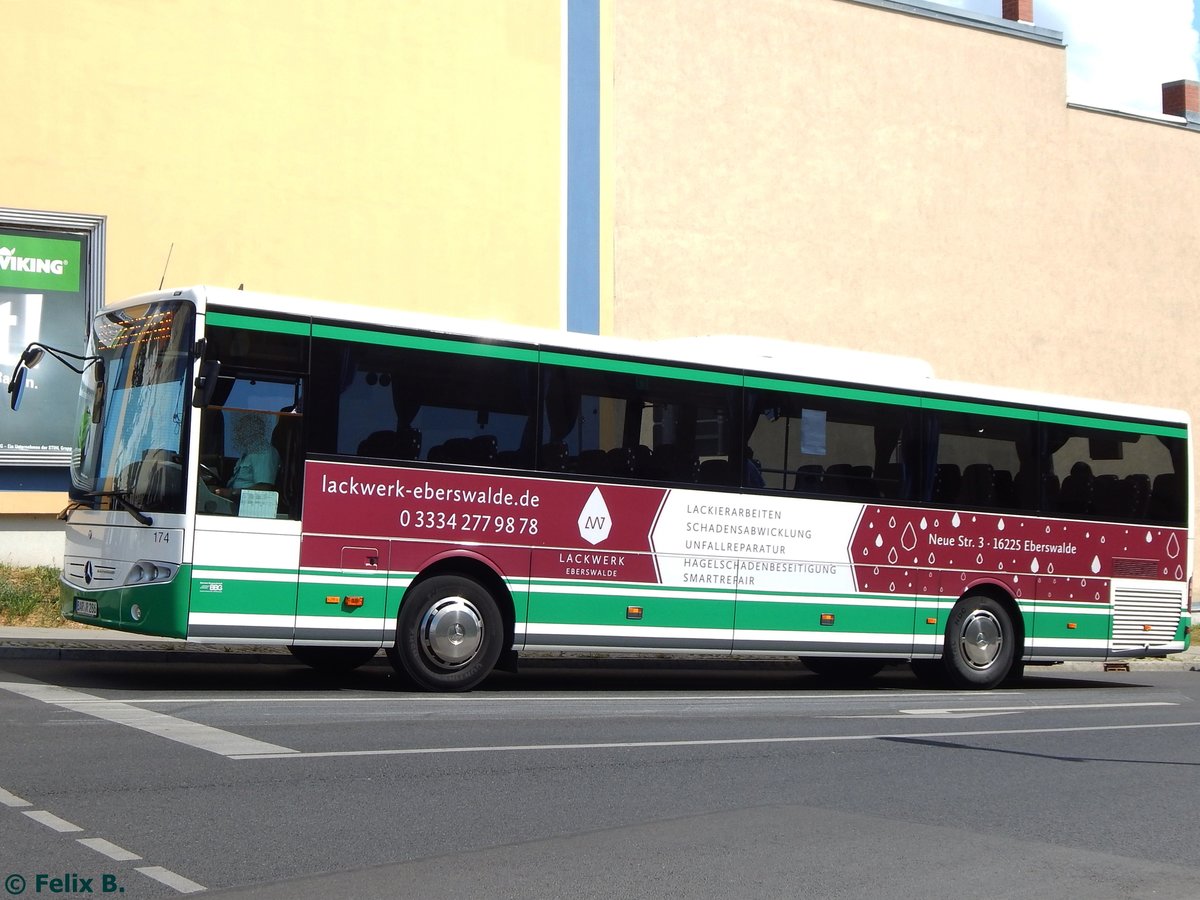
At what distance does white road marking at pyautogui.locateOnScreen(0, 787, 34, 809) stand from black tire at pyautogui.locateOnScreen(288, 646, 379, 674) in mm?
6796

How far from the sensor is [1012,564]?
1691 centimetres

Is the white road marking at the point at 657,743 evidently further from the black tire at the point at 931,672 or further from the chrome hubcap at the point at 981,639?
the black tire at the point at 931,672

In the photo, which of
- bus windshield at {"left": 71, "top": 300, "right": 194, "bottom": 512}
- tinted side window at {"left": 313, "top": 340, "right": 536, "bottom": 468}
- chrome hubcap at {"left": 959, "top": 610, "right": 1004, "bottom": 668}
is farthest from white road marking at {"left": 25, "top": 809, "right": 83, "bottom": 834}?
chrome hubcap at {"left": 959, "top": 610, "right": 1004, "bottom": 668}

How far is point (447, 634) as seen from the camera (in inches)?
513

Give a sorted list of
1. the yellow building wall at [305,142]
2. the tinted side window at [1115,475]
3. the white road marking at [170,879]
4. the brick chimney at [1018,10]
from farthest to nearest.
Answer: the brick chimney at [1018,10], the yellow building wall at [305,142], the tinted side window at [1115,475], the white road marking at [170,879]

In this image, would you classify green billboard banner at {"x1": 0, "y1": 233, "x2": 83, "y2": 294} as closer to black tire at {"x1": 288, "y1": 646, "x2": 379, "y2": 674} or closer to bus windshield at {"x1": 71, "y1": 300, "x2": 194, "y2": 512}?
bus windshield at {"x1": 71, "y1": 300, "x2": 194, "y2": 512}

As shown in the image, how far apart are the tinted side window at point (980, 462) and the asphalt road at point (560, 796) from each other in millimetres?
3403

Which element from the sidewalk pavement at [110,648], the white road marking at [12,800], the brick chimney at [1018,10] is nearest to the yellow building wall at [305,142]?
the sidewalk pavement at [110,648]

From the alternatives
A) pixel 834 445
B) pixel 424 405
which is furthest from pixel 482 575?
pixel 834 445

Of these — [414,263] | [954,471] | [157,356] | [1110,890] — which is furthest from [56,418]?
[1110,890]

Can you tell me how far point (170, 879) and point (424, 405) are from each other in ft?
24.0

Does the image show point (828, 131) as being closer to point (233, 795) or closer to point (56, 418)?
point (56, 418)

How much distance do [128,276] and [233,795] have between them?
14.3m

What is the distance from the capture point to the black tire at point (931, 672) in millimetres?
16828
